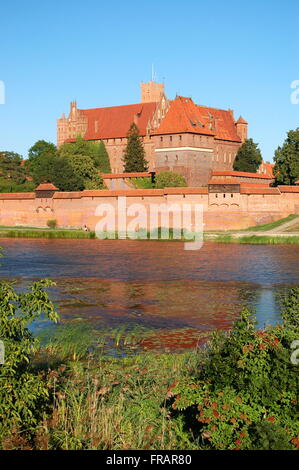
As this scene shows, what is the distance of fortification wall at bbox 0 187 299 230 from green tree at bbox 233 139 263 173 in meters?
20.2

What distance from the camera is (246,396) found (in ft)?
20.1

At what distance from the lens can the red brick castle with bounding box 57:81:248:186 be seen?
57250mm

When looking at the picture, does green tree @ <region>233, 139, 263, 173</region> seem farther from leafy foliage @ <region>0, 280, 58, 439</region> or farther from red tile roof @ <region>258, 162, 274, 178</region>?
leafy foliage @ <region>0, 280, 58, 439</region>

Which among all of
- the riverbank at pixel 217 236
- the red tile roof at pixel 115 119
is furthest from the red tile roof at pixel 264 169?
the riverbank at pixel 217 236

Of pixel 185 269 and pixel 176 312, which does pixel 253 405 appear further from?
pixel 185 269

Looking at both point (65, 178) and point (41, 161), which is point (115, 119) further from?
point (65, 178)

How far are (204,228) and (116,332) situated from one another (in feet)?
104

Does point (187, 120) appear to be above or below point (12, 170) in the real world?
above

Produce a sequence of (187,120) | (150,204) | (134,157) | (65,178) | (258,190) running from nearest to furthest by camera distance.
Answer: (258,190), (150,204), (65,178), (187,120), (134,157)

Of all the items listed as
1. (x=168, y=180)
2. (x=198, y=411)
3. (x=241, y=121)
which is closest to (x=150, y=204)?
(x=168, y=180)

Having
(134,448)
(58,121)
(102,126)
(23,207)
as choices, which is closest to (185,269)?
(134,448)

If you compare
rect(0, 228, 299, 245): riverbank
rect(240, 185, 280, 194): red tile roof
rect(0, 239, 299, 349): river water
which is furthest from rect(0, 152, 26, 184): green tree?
rect(0, 239, 299, 349): river water

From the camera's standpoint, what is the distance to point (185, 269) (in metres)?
24.8

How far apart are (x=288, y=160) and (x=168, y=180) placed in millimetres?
9713
